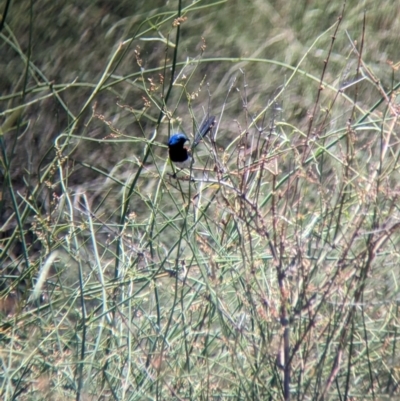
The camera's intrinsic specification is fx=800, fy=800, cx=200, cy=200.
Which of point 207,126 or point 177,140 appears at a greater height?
point 207,126

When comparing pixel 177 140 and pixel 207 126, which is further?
pixel 177 140

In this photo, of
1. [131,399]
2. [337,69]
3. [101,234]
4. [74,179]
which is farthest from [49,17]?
[131,399]

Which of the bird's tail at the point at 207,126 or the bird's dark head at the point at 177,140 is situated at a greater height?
the bird's tail at the point at 207,126

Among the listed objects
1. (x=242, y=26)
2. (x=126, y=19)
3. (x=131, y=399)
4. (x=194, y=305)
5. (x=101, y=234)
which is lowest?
(x=101, y=234)

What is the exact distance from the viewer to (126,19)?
3.57 metres

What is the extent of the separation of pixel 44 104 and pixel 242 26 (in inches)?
41.0

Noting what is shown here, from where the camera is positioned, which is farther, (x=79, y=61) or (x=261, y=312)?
(x=79, y=61)

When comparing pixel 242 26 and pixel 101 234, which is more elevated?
pixel 242 26

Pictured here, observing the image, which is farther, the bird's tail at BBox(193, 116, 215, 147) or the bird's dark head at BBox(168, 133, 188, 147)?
the bird's dark head at BBox(168, 133, 188, 147)

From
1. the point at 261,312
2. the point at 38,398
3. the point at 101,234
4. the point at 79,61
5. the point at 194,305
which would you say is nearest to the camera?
the point at 261,312

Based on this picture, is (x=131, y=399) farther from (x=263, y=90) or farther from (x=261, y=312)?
(x=263, y=90)

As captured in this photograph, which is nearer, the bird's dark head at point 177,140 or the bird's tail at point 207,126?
the bird's tail at point 207,126

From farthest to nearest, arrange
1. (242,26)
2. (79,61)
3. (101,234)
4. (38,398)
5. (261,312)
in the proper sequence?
(242,26) → (79,61) → (101,234) → (38,398) → (261,312)

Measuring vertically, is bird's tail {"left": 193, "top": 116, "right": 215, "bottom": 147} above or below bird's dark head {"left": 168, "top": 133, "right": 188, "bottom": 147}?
above
